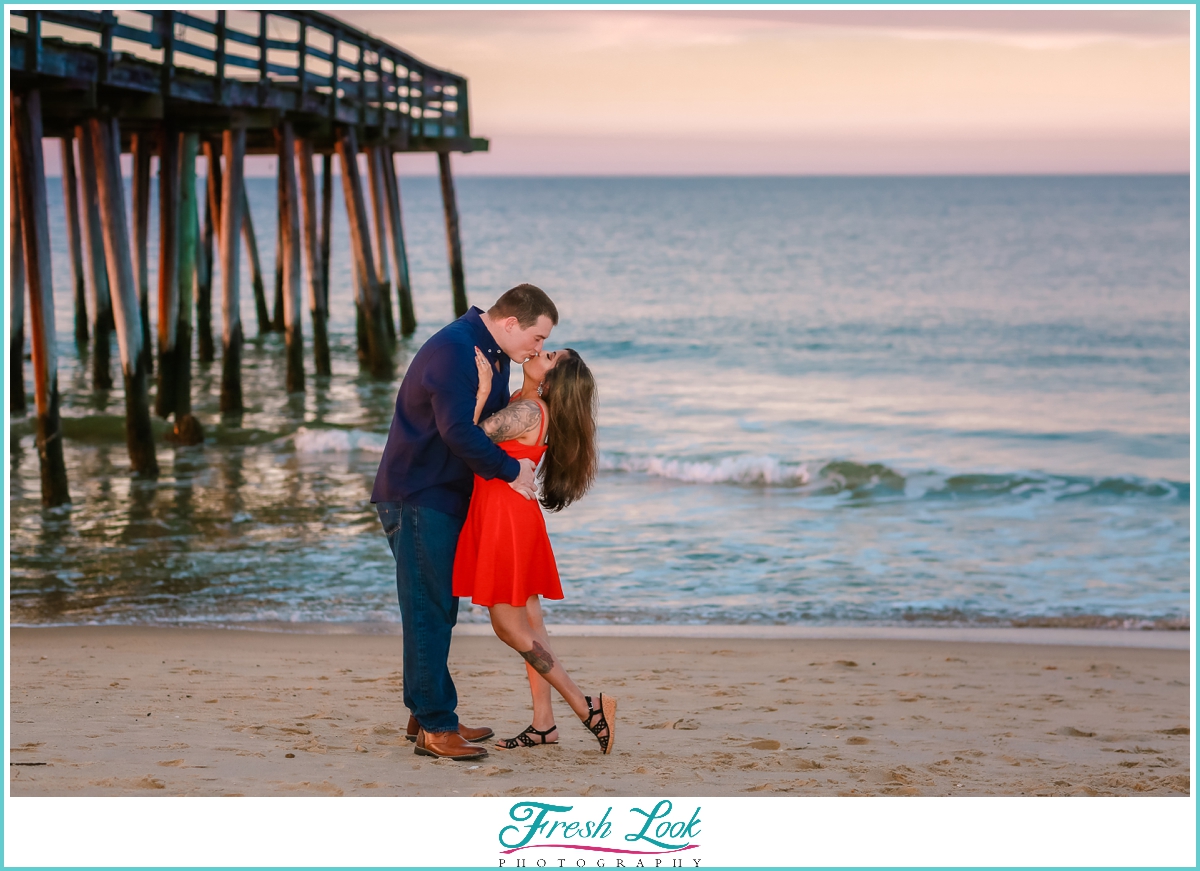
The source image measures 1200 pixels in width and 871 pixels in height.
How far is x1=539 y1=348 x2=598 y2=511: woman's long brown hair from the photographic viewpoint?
163 inches

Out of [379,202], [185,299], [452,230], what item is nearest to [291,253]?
[185,299]

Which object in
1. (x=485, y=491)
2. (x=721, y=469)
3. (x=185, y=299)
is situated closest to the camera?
(x=485, y=491)

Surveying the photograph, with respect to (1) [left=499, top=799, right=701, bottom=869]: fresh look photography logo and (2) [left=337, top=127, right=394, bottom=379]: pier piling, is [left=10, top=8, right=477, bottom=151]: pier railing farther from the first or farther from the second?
(1) [left=499, top=799, right=701, bottom=869]: fresh look photography logo

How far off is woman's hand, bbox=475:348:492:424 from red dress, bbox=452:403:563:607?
16 centimetres

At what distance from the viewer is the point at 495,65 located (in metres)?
18.2

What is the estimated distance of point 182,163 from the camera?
1312 centimetres

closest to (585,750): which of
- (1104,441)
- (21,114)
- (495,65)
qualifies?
(21,114)

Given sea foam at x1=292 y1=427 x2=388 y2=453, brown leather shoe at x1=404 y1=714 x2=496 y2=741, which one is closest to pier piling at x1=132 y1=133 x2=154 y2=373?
sea foam at x1=292 y1=427 x2=388 y2=453

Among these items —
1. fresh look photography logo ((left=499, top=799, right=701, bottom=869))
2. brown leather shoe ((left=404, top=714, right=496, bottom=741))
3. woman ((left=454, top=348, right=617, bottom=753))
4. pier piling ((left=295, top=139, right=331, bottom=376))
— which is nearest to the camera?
fresh look photography logo ((left=499, top=799, right=701, bottom=869))

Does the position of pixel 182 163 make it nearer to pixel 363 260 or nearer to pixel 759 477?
pixel 363 260

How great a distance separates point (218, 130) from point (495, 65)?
5.52 metres

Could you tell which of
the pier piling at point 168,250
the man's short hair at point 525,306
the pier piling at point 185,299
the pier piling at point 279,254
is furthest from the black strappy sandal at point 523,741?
the pier piling at point 279,254

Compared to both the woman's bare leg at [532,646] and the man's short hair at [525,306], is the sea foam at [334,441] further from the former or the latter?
the man's short hair at [525,306]

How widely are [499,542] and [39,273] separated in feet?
20.8
